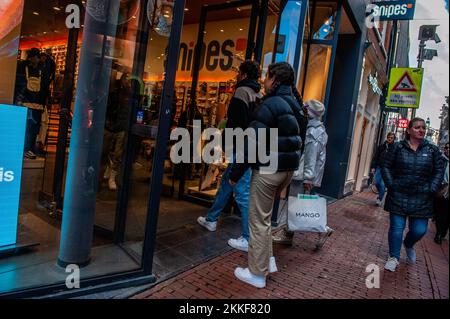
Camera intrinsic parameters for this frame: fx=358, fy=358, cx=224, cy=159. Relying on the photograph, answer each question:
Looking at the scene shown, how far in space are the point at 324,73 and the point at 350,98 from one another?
2227mm

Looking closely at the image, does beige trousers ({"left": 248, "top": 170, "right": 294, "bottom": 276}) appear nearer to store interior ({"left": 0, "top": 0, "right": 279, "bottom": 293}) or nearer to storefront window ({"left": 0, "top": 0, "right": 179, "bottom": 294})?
store interior ({"left": 0, "top": 0, "right": 279, "bottom": 293})

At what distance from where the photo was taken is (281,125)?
123 inches

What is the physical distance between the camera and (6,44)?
9.73ft

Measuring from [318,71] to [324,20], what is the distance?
1068 millimetres

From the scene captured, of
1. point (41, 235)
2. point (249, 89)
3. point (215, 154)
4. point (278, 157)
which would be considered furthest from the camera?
point (215, 154)

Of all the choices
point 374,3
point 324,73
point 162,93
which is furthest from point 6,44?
point 374,3

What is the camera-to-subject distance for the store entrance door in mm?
6191

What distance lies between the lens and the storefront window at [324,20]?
7.48 m

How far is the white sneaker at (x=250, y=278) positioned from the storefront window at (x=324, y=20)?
5592 mm

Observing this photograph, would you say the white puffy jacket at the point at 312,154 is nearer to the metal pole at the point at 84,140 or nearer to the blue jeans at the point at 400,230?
the blue jeans at the point at 400,230

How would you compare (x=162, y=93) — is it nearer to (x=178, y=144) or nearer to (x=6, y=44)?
(x=6, y=44)

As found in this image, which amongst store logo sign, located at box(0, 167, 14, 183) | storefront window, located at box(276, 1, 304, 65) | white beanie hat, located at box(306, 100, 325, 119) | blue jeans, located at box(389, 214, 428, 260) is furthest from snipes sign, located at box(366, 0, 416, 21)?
store logo sign, located at box(0, 167, 14, 183)

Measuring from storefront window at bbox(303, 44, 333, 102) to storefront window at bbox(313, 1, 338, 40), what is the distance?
28 cm

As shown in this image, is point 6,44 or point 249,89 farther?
point 249,89
